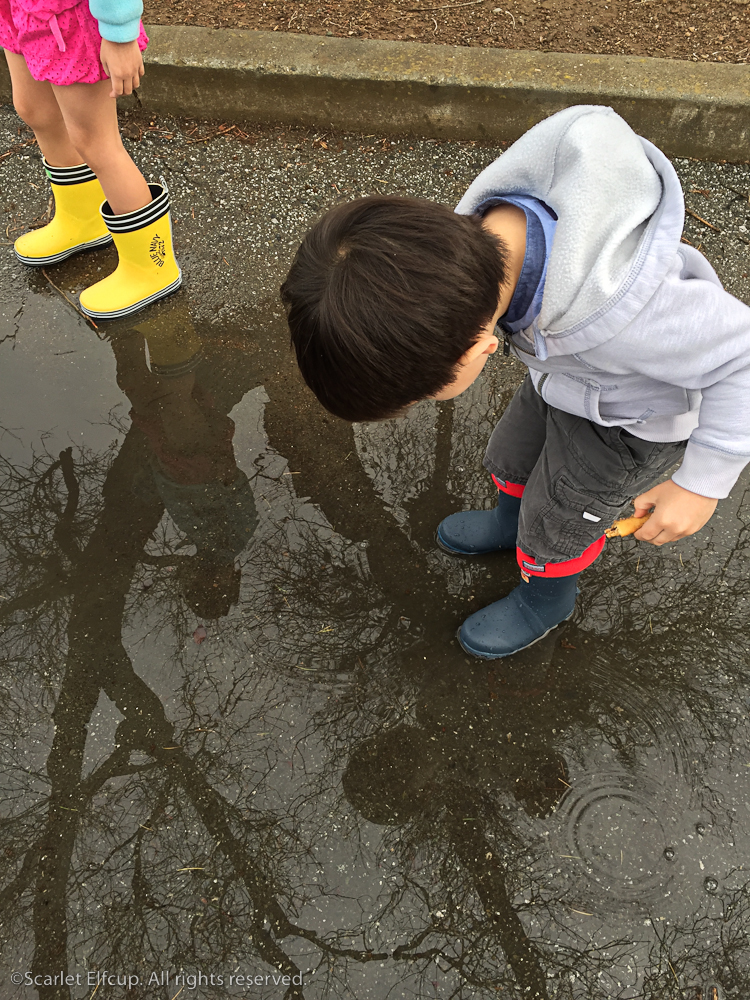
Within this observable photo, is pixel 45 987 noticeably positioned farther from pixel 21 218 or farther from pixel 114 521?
pixel 21 218

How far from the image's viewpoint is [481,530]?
211 centimetres

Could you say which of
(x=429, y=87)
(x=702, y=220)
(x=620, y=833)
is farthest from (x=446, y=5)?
(x=620, y=833)

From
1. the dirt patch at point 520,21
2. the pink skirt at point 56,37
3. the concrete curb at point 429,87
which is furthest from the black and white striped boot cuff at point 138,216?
A: the dirt patch at point 520,21

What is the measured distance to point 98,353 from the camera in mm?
2561

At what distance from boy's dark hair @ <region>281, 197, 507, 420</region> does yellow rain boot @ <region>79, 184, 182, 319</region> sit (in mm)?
1526

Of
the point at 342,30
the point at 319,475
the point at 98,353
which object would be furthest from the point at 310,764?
the point at 342,30

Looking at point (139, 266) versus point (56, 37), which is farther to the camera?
point (139, 266)

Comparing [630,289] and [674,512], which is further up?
[630,289]

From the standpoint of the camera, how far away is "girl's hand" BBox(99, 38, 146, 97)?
198 cm

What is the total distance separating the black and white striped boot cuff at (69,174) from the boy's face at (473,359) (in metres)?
2.03

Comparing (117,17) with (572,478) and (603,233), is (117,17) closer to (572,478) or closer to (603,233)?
(603,233)

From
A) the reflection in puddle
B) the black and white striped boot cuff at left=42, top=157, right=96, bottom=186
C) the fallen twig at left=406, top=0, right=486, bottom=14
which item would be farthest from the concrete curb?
the reflection in puddle

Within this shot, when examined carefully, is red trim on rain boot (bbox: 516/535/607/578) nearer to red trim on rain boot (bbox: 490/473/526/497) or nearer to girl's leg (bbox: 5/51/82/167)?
red trim on rain boot (bbox: 490/473/526/497)

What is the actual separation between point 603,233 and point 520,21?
283 cm
